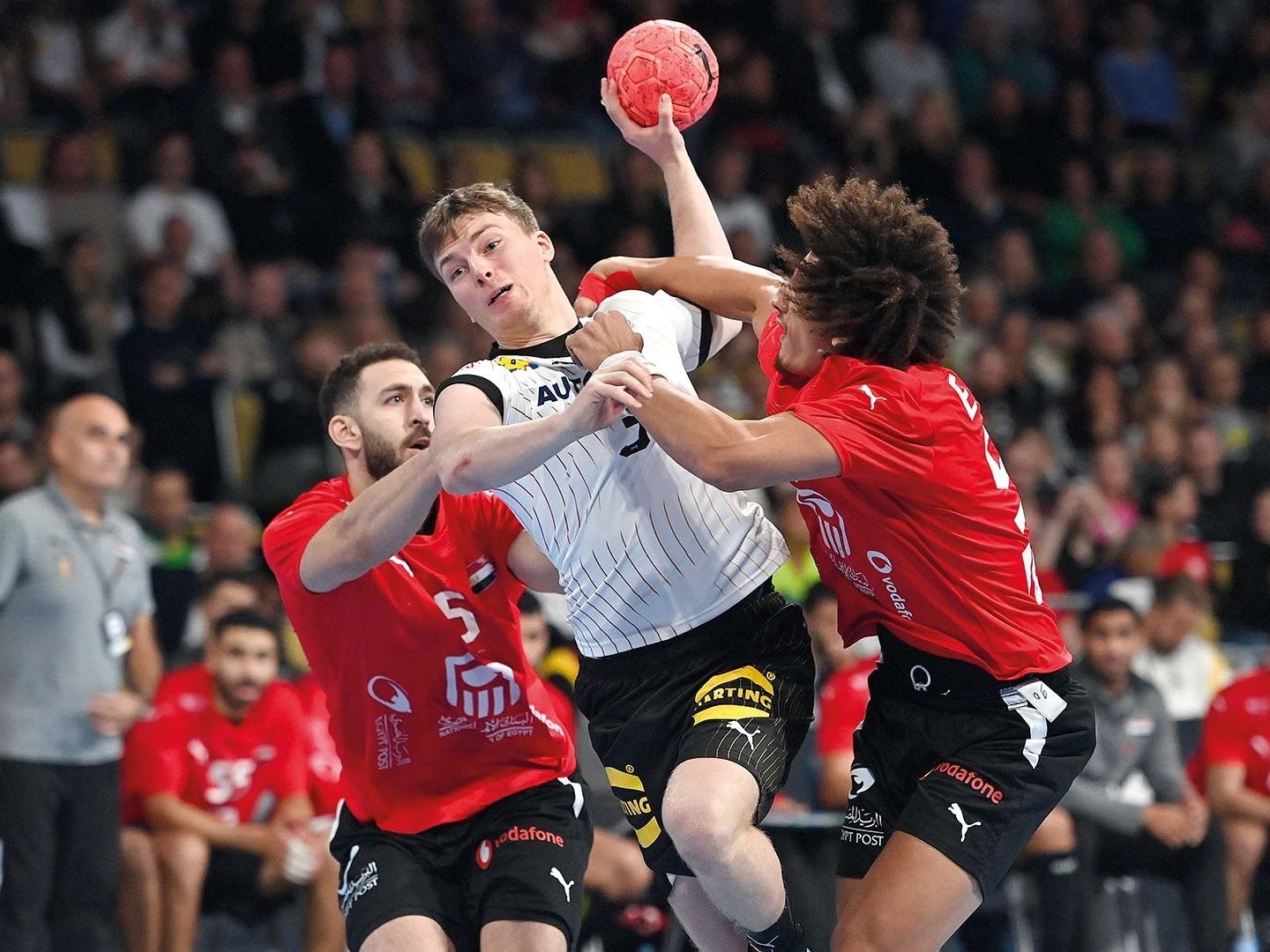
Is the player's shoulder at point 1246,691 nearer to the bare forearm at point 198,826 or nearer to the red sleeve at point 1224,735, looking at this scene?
the red sleeve at point 1224,735

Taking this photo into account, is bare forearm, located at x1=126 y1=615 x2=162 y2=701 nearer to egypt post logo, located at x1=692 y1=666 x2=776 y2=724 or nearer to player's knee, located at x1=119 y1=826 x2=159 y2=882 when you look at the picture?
player's knee, located at x1=119 y1=826 x2=159 y2=882

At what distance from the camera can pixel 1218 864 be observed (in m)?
8.79

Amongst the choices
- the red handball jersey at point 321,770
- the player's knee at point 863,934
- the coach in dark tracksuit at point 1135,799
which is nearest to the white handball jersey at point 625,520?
the player's knee at point 863,934

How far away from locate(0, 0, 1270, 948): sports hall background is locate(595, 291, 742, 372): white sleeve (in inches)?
137

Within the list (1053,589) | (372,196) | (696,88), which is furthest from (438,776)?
(372,196)

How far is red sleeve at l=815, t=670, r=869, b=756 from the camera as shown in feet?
28.6

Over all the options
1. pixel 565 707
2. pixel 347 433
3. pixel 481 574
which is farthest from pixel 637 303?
pixel 565 707

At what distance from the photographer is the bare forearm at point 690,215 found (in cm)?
578

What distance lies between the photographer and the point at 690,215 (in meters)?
5.82

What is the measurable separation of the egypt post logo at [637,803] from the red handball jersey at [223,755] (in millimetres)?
3538

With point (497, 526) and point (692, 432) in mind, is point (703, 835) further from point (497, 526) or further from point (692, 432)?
point (497, 526)

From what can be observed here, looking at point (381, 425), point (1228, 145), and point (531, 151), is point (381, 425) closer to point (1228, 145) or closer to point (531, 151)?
point (531, 151)

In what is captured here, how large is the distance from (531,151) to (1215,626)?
6.33m

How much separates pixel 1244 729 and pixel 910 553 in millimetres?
4860
